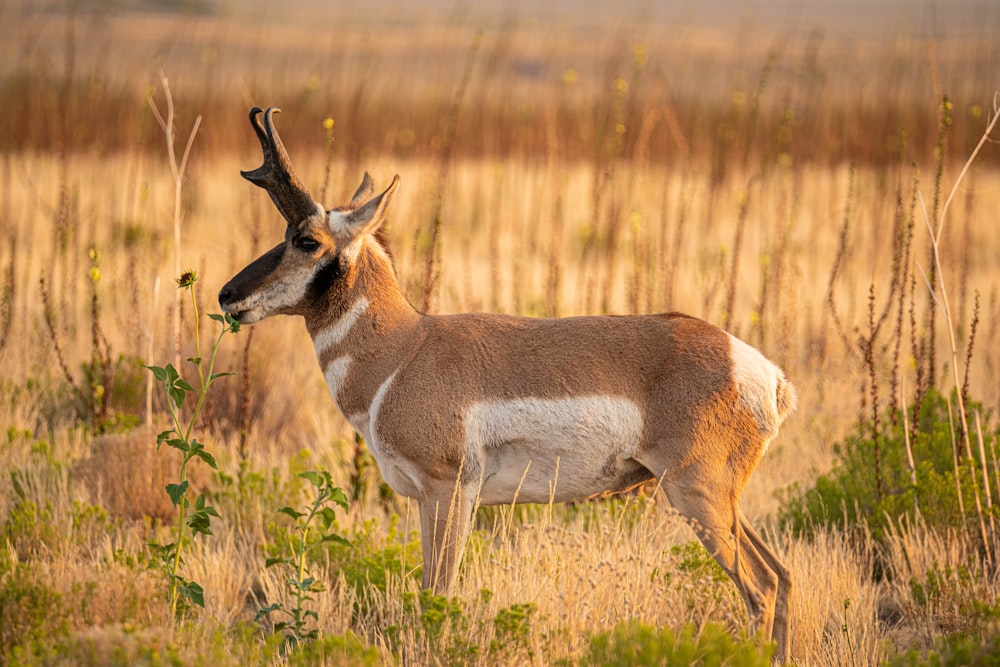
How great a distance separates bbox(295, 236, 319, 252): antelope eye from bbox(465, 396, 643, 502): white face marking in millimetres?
1064

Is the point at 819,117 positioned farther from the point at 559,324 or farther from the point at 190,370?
the point at 559,324

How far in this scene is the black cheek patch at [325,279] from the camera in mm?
4980

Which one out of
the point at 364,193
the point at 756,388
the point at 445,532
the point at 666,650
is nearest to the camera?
the point at 666,650

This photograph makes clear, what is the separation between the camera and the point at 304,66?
5350cm

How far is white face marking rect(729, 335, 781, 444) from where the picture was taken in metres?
4.64

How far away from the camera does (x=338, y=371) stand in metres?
5.05

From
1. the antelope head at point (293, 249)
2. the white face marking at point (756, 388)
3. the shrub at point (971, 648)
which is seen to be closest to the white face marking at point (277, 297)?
the antelope head at point (293, 249)

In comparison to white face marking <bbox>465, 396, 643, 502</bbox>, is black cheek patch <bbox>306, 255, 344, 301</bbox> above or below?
above

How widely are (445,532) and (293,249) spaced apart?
4.92 feet

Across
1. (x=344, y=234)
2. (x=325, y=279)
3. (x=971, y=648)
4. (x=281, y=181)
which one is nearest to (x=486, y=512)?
(x=325, y=279)

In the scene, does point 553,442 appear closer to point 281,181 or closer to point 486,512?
point 281,181

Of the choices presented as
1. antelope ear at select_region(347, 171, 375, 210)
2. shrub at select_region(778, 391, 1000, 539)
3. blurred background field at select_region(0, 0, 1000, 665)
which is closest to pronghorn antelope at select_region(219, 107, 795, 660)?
antelope ear at select_region(347, 171, 375, 210)

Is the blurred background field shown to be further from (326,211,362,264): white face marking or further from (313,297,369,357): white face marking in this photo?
(326,211,362,264): white face marking

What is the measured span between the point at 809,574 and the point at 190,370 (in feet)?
16.2
